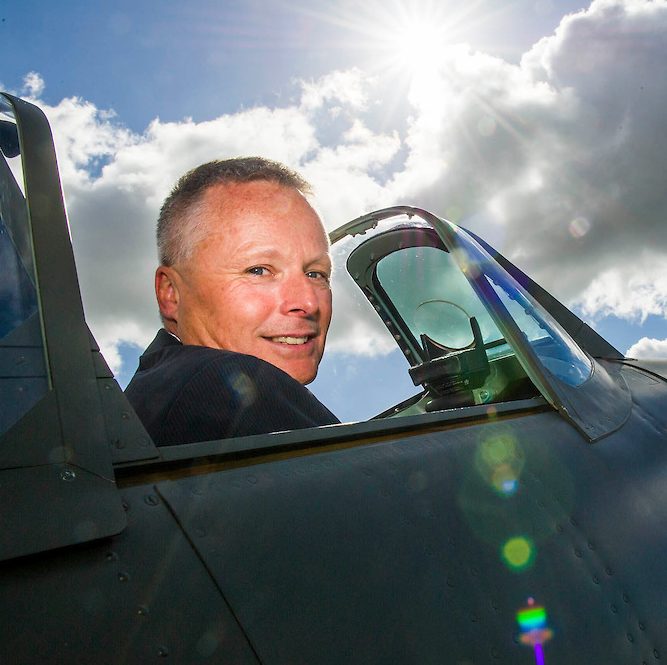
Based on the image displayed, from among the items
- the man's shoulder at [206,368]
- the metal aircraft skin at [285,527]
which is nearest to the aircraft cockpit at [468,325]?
the metal aircraft skin at [285,527]

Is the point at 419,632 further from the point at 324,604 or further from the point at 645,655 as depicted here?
the point at 645,655

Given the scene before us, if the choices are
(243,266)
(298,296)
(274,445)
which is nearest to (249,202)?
(243,266)

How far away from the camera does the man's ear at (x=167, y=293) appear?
1.68 metres

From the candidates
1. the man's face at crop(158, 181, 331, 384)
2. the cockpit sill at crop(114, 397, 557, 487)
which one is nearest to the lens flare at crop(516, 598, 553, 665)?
the cockpit sill at crop(114, 397, 557, 487)

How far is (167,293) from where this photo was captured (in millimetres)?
1698

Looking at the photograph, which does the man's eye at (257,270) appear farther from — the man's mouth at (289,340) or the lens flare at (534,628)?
the lens flare at (534,628)

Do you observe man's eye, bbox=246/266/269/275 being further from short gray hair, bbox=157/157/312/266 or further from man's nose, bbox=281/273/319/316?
short gray hair, bbox=157/157/312/266

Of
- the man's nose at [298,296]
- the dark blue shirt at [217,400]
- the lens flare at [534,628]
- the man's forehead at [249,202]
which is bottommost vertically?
the lens flare at [534,628]

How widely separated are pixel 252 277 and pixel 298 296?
0.47ft

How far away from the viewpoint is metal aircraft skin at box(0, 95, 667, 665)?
662mm

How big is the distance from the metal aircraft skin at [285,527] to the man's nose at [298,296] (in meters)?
0.55

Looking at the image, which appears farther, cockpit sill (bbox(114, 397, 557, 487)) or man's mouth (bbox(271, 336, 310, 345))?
man's mouth (bbox(271, 336, 310, 345))

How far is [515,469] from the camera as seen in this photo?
50.0 inches

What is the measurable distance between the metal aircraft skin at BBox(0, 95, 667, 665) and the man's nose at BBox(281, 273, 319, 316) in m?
0.55
